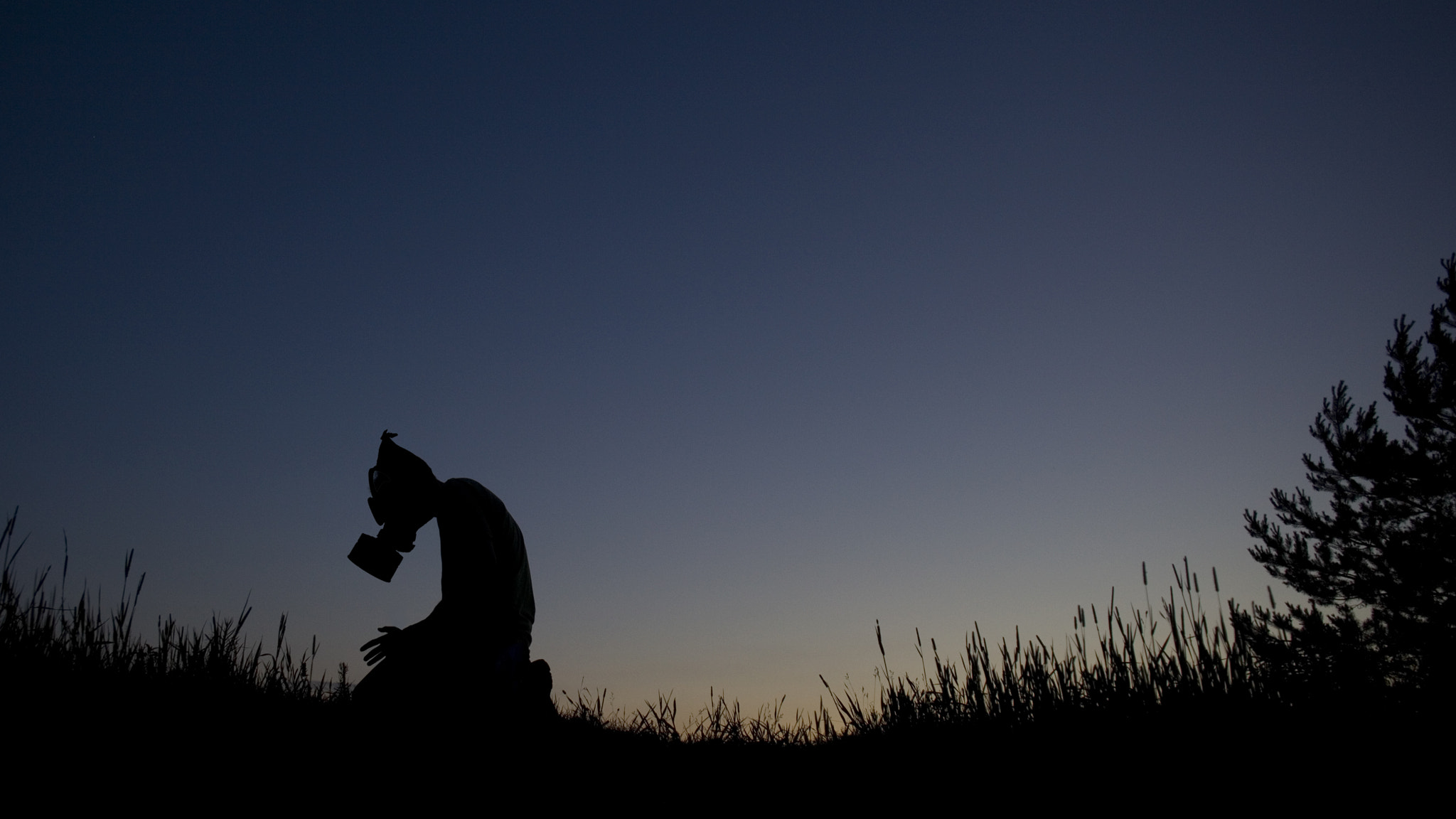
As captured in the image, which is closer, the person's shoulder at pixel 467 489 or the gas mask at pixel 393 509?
the person's shoulder at pixel 467 489

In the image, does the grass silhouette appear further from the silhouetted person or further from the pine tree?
the pine tree

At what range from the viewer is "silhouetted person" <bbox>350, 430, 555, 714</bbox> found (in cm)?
434

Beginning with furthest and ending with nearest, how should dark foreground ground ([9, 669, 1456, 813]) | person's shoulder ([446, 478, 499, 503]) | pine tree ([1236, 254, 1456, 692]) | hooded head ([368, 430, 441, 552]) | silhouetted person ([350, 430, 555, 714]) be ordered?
pine tree ([1236, 254, 1456, 692])
hooded head ([368, 430, 441, 552])
person's shoulder ([446, 478, 499, 503])
silhouetted person ([350, 430, 555, 714])
dark foreground ground ([9, 669, 1456, 813])

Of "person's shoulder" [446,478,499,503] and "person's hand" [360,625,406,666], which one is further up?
"person's shoulder" [446,478,499,503]

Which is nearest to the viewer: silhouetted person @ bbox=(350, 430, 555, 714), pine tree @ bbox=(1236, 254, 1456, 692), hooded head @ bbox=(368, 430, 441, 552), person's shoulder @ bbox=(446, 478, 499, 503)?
silhouetted person @ bbox=(350, 430, 555, 714)

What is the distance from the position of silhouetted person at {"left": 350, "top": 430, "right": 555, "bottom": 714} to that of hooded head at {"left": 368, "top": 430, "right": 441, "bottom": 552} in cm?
6

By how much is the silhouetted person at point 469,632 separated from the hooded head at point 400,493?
6cm

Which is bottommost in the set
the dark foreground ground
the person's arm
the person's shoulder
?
the dark foreground ground

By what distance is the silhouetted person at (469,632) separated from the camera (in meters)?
→ 4.34

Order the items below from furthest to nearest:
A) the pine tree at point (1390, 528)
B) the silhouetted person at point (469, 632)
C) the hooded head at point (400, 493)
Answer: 1. the pine tree at point (1390, 528)
2. the hooded head at point (400, 493)
3. the silhouetted person at point (469, 632)

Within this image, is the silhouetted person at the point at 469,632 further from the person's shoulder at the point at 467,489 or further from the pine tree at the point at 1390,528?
the pine tree at the point at 1390,528

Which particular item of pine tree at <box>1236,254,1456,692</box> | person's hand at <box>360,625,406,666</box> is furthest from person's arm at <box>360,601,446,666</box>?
pine tree at <box>1236,254,1456,692</box>

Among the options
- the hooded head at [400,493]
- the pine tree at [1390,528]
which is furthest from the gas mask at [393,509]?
the pine tree at [1390,528]

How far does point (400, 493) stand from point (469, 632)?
116cm
